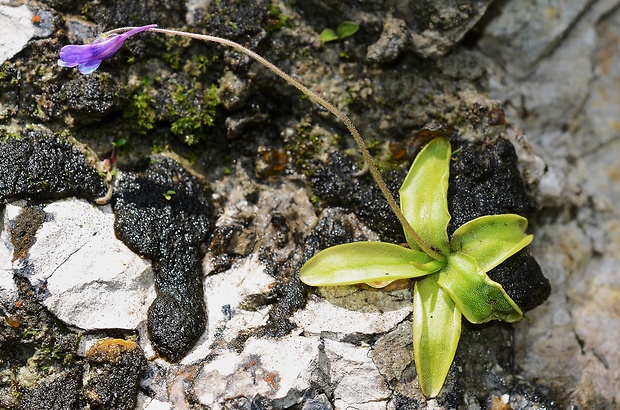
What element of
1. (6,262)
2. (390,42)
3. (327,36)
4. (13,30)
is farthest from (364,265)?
(13,30)

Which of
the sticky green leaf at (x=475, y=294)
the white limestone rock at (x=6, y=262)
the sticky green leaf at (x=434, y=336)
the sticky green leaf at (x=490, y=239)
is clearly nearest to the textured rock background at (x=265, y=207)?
the white limestone rock at (x=6, y=262)

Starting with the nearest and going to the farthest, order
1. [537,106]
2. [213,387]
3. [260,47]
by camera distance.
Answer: [213,387] < [260,47] < [537,106]

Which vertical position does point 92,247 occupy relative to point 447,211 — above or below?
below

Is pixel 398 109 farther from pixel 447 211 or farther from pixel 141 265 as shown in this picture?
pixel 141 265

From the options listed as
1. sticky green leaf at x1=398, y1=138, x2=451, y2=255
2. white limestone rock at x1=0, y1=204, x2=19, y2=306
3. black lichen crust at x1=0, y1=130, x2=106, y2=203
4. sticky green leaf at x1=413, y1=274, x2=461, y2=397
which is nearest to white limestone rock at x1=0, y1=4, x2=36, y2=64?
black lichen crust at x1=0, y1=130, x2=106, y2=203

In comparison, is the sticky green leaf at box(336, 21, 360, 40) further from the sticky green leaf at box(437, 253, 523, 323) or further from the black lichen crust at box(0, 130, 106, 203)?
the black lichen crust at box(0, 130, 106, 203)

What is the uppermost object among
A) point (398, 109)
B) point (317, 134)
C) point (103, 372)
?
point (398, 109)

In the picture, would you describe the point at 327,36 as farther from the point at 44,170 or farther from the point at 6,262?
the point at 6,262

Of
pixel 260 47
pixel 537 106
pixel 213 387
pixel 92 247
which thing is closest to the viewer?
pixel 213 387

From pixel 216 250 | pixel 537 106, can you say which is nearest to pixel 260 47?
pixel 216 250
